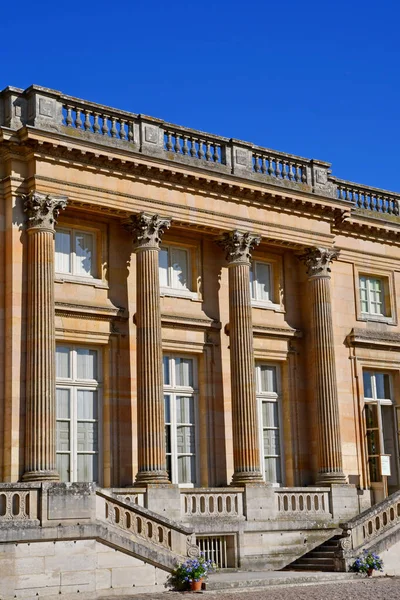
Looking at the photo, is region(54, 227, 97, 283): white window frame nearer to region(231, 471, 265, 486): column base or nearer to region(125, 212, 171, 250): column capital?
region(125, 212, 171, 250): column capital

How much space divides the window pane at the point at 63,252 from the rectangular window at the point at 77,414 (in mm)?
1863

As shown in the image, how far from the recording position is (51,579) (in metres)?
17.3

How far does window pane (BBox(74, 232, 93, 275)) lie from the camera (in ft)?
75.9

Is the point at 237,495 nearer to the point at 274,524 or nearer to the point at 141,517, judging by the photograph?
the point at 274,524

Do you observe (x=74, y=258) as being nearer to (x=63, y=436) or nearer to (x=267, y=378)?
(x=63, y=436)

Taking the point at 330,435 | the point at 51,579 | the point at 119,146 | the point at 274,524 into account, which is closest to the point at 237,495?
the point at 274,524

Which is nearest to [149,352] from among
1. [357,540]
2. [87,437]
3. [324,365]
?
[87,437]

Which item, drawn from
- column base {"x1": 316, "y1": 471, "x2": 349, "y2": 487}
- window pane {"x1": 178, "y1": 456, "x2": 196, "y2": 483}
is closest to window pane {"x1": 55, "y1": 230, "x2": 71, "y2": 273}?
window pane {"x1": 178, "y1": 456, "x2": 196, "y2": 483}

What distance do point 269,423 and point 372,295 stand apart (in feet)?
19.1

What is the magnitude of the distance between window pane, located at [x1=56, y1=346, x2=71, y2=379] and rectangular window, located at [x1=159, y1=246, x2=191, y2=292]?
323cm

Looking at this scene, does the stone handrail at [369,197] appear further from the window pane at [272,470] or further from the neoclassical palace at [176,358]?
the window pane at [272,470]

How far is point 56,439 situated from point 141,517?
3.27 meters

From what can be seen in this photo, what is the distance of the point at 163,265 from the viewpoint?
24.7m

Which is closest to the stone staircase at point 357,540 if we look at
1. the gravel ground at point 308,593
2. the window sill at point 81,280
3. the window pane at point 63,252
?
the gravel ground at point 308,593
